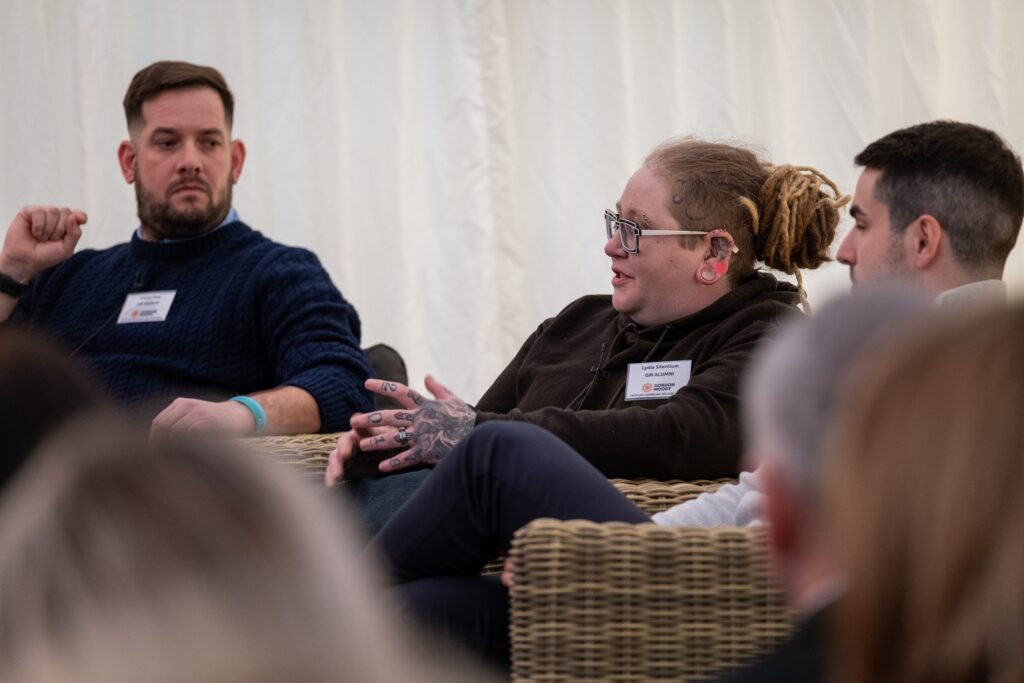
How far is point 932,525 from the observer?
0.65m

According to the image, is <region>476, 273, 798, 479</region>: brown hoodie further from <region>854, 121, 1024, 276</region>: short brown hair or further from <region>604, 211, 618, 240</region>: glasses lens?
<region>854, 121, 1024, 276</region>: short brown hair

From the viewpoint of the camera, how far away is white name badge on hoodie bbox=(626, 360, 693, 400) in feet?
9.62

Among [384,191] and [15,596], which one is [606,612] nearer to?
[15,596]

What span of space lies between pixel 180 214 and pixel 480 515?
1.93 m

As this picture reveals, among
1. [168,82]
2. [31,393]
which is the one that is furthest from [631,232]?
[31,393]

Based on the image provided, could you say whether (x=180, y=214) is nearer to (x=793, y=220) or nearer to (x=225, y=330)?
(x=225, y=330)

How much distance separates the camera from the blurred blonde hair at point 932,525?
64cm

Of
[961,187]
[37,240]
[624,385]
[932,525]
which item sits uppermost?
[932,525]

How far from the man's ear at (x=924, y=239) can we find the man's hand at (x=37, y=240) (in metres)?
2.14

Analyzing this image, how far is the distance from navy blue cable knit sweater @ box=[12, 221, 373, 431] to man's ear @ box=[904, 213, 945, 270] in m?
1.37

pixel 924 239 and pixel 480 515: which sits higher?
pixel 924 239

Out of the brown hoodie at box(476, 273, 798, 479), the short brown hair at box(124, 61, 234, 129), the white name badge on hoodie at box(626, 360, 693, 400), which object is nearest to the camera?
the brown hoodie at box(476, 273, 798, 479)

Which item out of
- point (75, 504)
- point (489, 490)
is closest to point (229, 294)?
point (489, 490)

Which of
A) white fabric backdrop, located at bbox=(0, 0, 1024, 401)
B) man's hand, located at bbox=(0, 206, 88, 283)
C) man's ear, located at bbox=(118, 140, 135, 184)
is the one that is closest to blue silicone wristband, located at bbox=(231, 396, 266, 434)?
man's hand, located at bbox=(0, 206, 88, 283)
